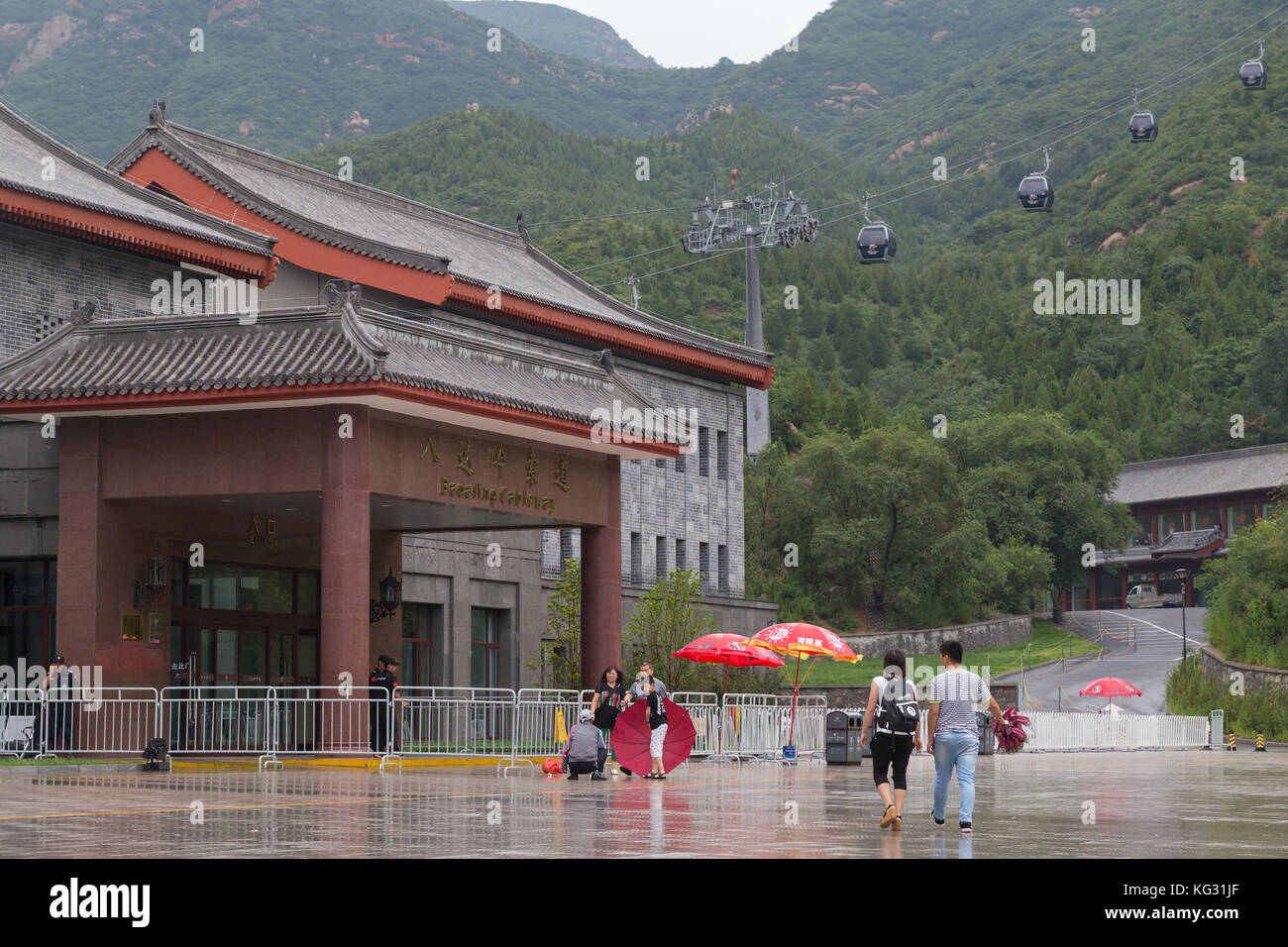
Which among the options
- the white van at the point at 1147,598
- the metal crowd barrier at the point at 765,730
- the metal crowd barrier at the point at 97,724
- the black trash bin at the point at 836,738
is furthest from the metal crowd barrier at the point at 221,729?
the white van at the point at 1147,598

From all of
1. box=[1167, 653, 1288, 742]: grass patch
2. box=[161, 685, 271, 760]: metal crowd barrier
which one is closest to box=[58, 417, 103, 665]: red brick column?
box=[161, 685, 271, 760]: metal crowd barrier

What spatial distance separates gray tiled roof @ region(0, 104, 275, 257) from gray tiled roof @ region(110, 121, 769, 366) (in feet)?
11.3

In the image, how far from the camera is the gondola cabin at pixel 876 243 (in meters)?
71.7

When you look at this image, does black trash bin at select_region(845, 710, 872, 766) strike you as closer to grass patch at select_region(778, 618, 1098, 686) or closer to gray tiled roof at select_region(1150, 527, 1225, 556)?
grass patch at select_region(778, 618, 1098, 686)

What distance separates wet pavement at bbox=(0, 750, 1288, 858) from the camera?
12.4m

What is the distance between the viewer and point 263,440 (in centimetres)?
2566

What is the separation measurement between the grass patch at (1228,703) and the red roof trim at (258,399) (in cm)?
3273

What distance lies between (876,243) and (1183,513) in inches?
1305

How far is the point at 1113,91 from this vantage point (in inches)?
6211

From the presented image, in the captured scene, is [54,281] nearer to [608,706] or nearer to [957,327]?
[608,706]
